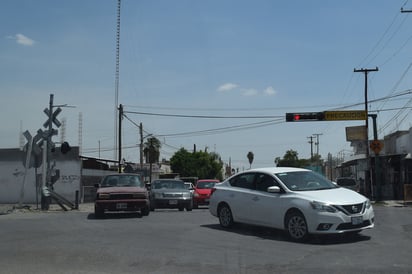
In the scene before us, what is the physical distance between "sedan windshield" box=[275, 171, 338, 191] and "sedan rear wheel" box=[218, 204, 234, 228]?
1858 mm

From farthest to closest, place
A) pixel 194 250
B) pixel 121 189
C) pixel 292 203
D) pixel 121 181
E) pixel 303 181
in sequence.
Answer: pixel 121 181, pixel 121 189, pixel 303 181, pixel 292 203, pixel 194 250

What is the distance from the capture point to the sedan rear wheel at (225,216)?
13.6 m

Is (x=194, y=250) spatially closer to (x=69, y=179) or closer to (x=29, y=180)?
(x=69, y=179)

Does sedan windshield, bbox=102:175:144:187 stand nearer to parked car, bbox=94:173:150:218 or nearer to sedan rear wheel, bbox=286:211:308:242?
parked car, bbox=94:173:150:218

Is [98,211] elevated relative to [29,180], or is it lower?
lower

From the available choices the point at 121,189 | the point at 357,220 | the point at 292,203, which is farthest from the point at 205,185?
the point at 357,220

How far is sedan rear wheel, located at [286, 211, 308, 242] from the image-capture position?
11.2 m

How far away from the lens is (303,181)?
1223cm

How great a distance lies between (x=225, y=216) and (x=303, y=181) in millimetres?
2498

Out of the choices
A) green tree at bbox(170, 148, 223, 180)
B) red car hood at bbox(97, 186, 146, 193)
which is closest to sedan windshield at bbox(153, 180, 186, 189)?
red car hood at bbox(97, 186, 146, 193)

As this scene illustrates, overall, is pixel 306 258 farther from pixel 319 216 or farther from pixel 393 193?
pixel 393 193

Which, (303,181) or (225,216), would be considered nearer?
(303,181)

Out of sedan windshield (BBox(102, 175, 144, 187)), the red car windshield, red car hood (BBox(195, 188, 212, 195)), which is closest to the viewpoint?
sedan windshield (BBox(102, 175, 144, 187))

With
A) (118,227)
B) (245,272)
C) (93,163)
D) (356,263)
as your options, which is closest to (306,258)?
(356,263)
